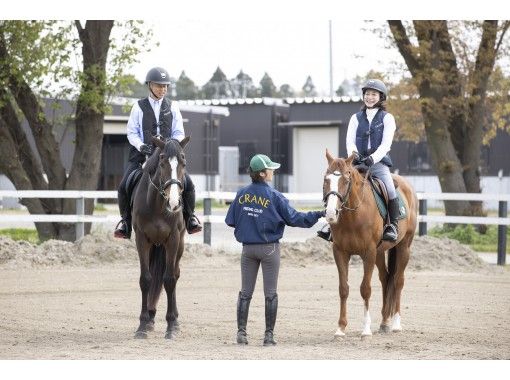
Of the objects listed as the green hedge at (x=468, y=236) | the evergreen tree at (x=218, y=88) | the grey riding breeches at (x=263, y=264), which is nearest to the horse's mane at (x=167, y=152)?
the grey riding breeches at (x=263, y=264)

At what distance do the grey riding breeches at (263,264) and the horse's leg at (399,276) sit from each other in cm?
186

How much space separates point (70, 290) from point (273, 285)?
5616 millimetres

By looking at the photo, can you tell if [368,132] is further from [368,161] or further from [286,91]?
[286,91]

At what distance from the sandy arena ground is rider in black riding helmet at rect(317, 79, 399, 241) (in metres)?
1.29

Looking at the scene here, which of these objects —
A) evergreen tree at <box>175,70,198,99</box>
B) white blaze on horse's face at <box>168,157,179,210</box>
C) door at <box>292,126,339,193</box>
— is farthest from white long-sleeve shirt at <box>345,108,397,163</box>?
evergreen tree at <box>175,70,198,99</box>

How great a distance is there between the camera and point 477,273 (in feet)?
53.9

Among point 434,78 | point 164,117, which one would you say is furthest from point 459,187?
point 164,117

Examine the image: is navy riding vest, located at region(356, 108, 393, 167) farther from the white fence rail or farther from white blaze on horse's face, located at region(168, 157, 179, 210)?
the white fence rail

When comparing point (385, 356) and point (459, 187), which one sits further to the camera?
point (459, 187)

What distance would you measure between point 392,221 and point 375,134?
0.91m

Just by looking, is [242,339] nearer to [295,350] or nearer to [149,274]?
[295,350]

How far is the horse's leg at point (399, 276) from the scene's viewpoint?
1021cm

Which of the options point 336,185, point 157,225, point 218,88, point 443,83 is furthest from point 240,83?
point 336,185

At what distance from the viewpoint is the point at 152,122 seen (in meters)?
10.2
